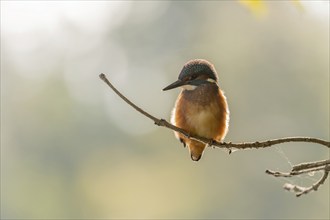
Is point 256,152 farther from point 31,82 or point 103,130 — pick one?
point 31,82

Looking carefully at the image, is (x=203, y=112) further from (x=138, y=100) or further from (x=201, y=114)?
(x=138, y=100)

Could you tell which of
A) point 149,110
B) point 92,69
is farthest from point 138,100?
point 92,69

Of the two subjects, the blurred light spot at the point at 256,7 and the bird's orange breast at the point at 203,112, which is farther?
the bird's orange breast at the point at 203,112

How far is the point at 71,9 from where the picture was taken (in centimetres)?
2967

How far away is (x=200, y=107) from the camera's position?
9.63ft

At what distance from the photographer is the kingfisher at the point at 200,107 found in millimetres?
2814

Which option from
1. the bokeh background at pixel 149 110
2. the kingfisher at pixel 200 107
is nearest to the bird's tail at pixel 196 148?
the kingfisher at pixel 200 107

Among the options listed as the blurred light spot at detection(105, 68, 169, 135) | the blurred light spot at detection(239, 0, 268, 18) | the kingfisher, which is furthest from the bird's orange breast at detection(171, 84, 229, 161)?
the blurred light spot at detection(105, 68, 169, 135)

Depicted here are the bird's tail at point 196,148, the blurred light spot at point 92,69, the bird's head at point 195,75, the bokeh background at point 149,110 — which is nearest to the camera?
the bird's head at point 195,75

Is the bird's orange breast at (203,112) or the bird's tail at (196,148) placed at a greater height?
the bird's orange breast at (203,112)

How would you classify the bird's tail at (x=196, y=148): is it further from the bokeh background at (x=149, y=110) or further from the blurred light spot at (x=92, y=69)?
the blurred light spot at (x=92, y=69)

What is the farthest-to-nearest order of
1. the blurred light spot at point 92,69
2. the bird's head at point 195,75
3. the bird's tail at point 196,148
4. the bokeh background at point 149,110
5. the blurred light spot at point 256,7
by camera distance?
the blurred light spot at point 92,69
the bokeh background at point 149,110
the bird's tail at point 196,148
the bird's head at point 195,75
the blurred light spot at point 256,7

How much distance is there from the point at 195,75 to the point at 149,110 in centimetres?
2056

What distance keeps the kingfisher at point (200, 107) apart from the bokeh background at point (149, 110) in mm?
14331
